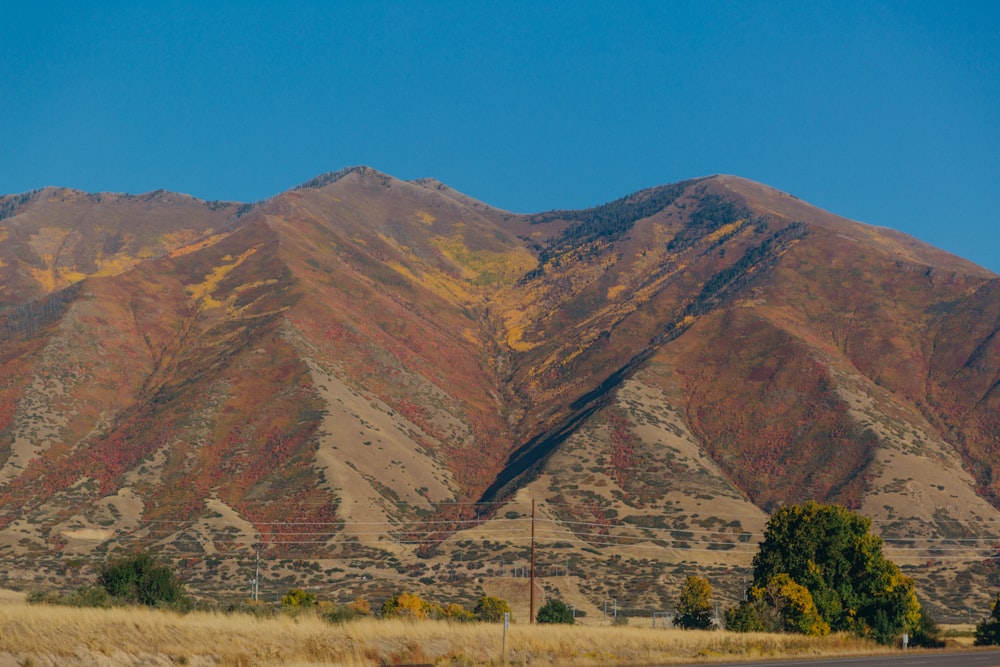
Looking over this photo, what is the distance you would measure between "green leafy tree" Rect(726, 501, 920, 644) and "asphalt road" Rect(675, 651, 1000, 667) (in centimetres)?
1302

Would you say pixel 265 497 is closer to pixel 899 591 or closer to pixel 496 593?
pixel 496 593

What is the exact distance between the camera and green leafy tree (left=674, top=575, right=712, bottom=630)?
85.8m

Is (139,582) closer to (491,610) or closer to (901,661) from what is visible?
(491,610)

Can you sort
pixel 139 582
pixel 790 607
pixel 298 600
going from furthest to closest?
pixel 298 600 < pixel 790 607 < pixel 139 582

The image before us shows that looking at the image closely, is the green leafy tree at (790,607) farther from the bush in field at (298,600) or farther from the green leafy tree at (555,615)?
the bush in field at (298,600)

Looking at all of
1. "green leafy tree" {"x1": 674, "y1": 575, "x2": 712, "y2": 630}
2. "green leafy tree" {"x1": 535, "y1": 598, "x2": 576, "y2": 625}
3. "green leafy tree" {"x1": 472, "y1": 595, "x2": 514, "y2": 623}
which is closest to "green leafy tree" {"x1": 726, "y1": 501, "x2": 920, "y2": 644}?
"green leafy tree" {"x1": 674, "y1": 575, "x2": 712, "y2": 630}

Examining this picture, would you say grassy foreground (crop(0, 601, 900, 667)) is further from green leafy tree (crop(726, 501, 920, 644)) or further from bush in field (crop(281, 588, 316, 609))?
bush in field (crop(281, 588, 316, 609))

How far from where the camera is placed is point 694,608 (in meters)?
88.6

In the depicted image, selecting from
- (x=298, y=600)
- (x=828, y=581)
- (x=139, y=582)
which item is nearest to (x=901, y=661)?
(x=828, y=581)

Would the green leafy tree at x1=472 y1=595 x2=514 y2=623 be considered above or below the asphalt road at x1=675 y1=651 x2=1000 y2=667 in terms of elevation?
below

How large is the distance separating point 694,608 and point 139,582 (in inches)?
1857

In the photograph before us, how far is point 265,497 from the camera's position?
173500mm

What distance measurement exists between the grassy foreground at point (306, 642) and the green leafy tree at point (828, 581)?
17101 millimetres

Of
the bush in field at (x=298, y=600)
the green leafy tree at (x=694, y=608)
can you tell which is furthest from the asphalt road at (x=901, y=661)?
the bush in field at (x=298, y=600)
